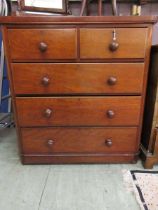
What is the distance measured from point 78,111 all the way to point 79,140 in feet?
0.67

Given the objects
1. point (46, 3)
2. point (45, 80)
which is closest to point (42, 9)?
point (46, 3)

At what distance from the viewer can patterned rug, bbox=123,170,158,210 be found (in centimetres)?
91

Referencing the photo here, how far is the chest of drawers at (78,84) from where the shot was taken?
0.93 meters

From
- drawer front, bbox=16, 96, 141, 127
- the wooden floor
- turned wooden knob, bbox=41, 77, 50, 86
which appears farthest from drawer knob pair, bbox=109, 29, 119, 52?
the wooden floor

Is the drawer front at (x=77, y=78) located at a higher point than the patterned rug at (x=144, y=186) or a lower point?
higher

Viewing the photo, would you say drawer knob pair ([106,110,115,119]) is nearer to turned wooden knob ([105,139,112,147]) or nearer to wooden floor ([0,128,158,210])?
turned wooden knob ([105,139,112,147])

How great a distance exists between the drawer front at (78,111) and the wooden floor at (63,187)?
0.32 meters

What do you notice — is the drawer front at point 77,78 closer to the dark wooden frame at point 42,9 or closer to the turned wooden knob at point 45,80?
the turned wooden knob at point 45,80

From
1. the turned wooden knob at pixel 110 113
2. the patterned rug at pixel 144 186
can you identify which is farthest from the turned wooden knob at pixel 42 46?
the patterned rug at pixel 144 186

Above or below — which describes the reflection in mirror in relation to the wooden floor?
above

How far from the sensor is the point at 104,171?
1.15 m

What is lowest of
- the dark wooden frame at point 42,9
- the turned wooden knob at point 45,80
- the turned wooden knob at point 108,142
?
the turned wooden knob at point 108,142

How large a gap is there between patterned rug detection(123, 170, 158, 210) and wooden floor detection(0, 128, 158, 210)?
4cm

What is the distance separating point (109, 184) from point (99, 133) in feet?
1.01
